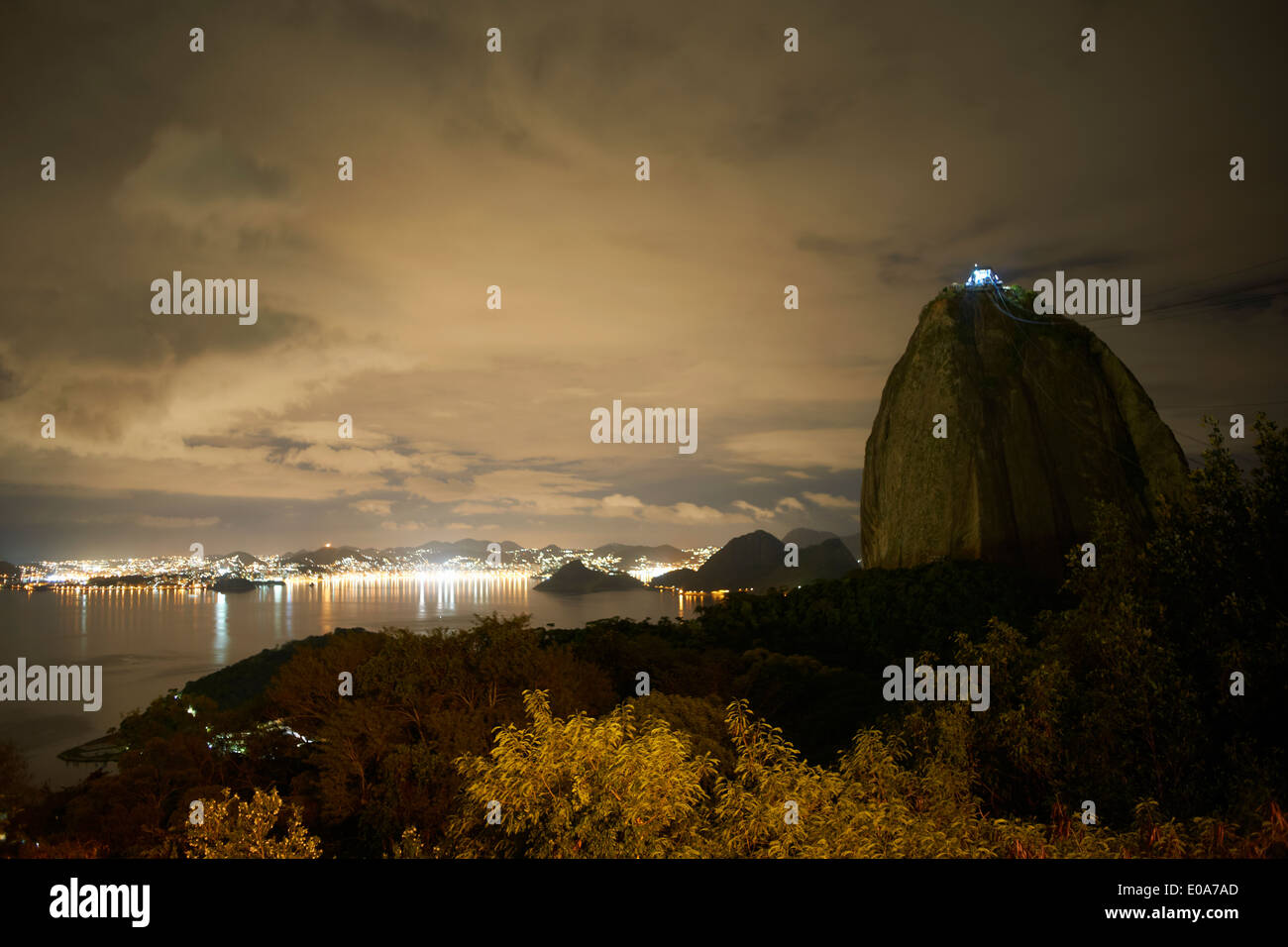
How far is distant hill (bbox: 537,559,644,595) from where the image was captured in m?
173

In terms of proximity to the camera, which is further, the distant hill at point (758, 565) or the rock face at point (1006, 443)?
the distant hill at point (758, 565)

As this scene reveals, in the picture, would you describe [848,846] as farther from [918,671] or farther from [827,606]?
[827,606]

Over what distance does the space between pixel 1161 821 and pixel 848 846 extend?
421 cm

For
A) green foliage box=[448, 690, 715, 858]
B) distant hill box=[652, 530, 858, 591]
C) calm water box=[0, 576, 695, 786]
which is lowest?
calm water box=[0, 576, 695, 786]

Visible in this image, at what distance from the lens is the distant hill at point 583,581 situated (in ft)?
569

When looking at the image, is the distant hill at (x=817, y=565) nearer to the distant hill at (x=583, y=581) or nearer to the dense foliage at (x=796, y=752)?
the distant hill at (x=583, y=581)

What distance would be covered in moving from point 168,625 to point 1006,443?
121682 mm

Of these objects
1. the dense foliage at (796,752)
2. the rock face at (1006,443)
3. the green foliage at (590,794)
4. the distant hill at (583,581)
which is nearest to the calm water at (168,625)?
the distant hill at (583,581)

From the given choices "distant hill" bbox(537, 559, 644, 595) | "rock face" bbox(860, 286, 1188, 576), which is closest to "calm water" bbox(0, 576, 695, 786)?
"distant hill" bbox(537, 559, 644, 595)

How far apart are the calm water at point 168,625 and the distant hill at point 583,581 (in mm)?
9511

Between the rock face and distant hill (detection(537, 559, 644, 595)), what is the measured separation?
5250 inches

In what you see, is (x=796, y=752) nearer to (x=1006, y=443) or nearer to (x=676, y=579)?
(x=1006, y=443)

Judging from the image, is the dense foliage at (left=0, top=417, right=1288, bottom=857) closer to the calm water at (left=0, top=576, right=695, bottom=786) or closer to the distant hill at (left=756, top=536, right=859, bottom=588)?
the calm water at (left=0, top=576, right=695, bottom=786)
